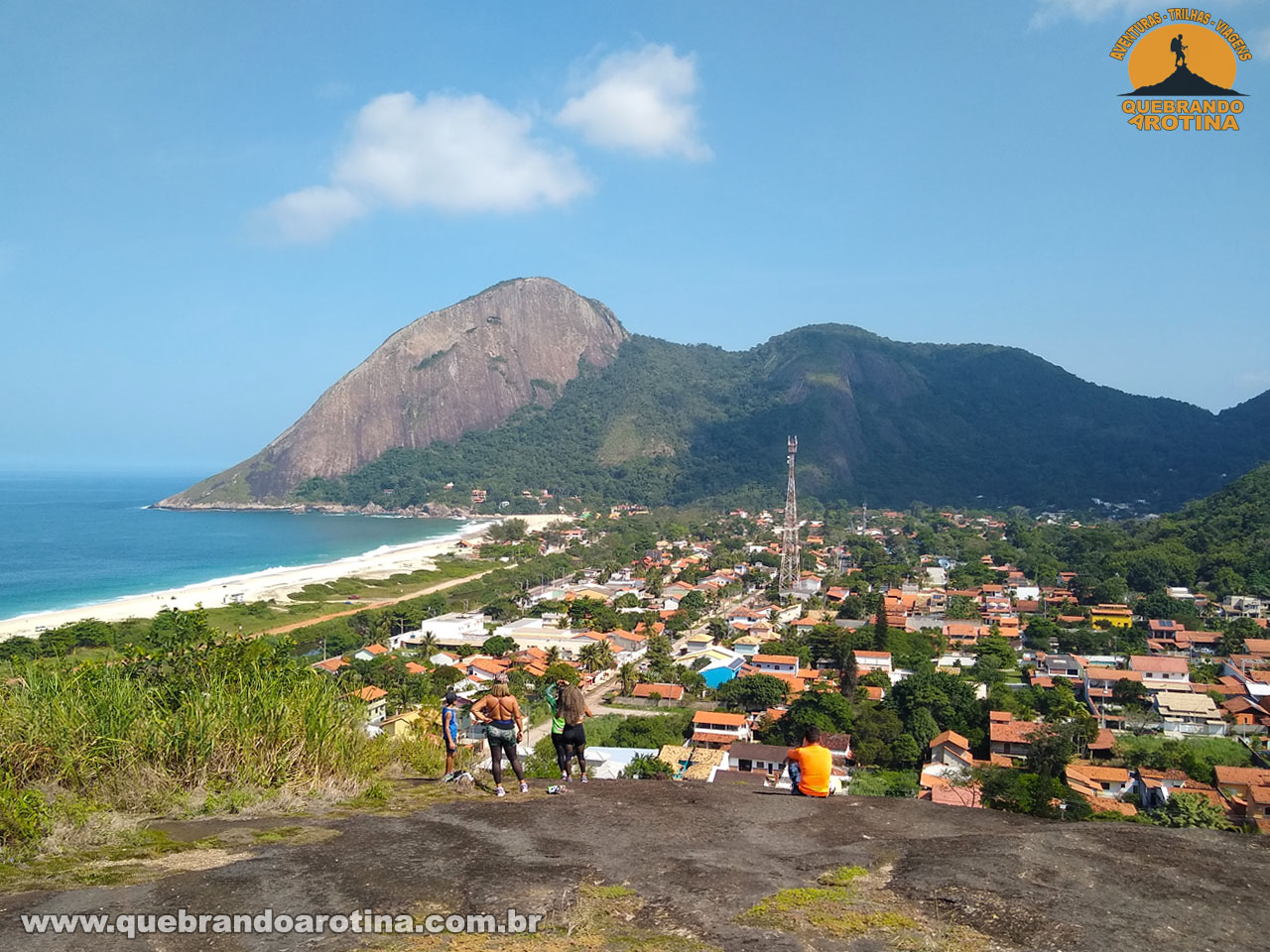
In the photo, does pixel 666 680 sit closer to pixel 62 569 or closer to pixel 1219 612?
pixel 1219 612

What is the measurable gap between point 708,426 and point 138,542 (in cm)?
7250

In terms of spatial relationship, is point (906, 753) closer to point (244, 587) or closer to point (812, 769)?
point (812, 769)

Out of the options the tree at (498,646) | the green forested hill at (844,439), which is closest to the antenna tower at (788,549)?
the tree at (498,646)

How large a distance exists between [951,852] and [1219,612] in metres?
38.6

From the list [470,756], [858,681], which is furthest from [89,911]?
[858,681]

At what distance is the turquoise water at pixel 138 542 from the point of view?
4200 cm

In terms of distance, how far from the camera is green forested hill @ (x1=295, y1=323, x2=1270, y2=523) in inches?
3856

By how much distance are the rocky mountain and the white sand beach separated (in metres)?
36.1

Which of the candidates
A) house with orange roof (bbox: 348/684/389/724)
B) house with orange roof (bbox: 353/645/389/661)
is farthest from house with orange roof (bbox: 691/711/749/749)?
house with orange roof (bbox: 353/645/389/661)

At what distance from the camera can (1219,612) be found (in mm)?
34469

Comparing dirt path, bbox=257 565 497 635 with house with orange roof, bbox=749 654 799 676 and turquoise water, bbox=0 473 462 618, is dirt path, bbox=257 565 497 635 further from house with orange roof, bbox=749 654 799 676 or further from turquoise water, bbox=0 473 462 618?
house with orange roof, bbox=749 654 799 676

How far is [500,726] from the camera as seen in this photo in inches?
203

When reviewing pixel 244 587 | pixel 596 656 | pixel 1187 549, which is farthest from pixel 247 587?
pixel 1187 549

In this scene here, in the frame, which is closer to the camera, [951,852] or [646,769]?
[951,852]
